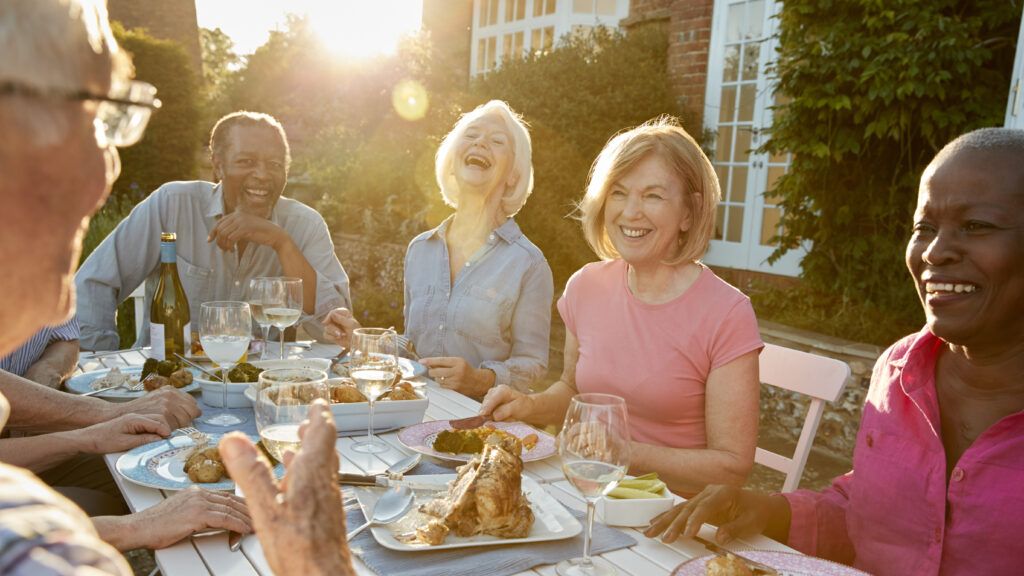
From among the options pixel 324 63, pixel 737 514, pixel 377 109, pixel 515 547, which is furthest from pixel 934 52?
pixel 324 63

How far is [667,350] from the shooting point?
2.56m

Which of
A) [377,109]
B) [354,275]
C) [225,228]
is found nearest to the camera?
[225,228]

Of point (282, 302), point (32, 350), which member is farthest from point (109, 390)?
point (282, 302)

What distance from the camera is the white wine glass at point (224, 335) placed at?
237 centimetres

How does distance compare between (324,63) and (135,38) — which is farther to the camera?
(324,63)

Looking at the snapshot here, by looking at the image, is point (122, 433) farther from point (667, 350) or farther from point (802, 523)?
point (802, 523)

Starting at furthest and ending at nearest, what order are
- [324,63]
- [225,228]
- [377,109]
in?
[324,63], [377,109], [225,228]

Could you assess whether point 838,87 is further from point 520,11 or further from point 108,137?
point 520,11

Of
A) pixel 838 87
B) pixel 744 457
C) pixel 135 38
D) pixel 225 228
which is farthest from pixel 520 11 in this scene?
pixel 744 457

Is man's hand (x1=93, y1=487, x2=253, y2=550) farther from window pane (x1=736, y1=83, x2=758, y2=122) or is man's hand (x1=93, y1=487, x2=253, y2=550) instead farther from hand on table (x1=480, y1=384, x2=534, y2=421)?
window pane (x1=736, y1=83, x2=758, y2=122)

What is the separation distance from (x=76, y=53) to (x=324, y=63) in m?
19.4

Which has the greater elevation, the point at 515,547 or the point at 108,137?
the point at 108,137

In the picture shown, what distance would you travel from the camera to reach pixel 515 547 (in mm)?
1529

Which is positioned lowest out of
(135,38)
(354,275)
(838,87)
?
(354,275)
